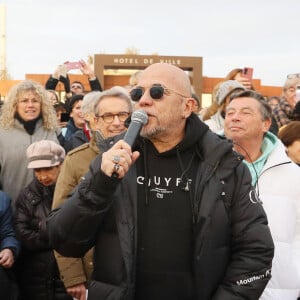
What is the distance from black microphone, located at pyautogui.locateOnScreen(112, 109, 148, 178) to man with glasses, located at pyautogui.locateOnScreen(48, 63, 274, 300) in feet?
0.48

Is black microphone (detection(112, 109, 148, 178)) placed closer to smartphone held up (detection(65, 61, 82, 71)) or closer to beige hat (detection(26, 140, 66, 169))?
beige hat (detection(26, 140, 66, 169))

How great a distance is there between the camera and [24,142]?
4844mm

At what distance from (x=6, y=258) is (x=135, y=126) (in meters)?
2.40

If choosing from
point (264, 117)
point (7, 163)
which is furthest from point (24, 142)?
point (264, 117)

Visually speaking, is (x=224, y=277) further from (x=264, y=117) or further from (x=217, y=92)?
(x=217, y=92)

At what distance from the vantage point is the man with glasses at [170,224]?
7.61ft

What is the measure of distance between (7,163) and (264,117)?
2456mm

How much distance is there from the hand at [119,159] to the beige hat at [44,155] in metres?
2.29

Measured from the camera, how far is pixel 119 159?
79.3 inches

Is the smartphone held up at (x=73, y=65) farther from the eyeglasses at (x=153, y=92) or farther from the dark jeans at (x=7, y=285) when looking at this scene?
the eyeglasses at (x=153, y=92)

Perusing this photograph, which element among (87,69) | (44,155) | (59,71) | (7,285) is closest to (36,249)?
(7,285)

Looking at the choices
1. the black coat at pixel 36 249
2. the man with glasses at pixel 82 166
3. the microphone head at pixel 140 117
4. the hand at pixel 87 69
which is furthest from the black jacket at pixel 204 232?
the hand at pixel 87 69

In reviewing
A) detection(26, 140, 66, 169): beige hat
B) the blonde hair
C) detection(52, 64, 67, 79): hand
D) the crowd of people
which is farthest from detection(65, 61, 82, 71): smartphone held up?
the crowd of people

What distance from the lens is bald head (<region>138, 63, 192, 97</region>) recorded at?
2.50 meters
